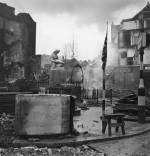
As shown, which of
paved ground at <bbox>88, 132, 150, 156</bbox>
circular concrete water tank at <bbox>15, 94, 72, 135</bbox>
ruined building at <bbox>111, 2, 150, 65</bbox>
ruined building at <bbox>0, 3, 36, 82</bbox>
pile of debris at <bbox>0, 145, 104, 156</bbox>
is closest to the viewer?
pile of debris at <bbox>0, 145, 104, 156</bbox>

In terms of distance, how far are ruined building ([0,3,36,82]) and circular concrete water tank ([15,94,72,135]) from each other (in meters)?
36.8

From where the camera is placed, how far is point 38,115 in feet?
27.1

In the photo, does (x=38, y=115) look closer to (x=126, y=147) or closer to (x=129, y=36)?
(x=126, y=147)

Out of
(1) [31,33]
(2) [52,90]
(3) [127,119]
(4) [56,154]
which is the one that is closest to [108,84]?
(1) [31,33]

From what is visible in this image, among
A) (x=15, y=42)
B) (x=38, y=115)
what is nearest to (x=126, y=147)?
(x=38, y=115)

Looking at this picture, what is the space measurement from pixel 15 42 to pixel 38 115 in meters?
45.9

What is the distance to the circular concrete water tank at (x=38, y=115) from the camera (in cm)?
818

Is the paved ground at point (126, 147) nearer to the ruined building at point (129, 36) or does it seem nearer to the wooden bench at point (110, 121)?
the wooden bench at point (110, 121)

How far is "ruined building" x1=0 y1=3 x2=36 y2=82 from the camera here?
46.1 meters

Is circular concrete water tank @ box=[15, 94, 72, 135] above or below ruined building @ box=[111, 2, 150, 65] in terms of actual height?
below

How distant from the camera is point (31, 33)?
2274 inches

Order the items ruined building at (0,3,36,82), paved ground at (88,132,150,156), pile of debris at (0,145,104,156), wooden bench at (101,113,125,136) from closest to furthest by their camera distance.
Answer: pile of debris at (0,145,104,156)
paved ground at (88,132,150,156)
wooden bench at (101,113,125,136)
ruined building at (0,3,36,82)

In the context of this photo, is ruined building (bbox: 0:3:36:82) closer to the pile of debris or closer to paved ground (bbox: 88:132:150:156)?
paved ground (bbox: 88:132:150:156)

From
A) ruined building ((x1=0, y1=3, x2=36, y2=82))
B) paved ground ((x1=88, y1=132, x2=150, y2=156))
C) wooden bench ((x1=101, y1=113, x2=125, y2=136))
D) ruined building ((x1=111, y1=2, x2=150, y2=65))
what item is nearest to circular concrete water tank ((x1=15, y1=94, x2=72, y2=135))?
paved ground ((x1=88, y1=132, x2=150, y2=156))
